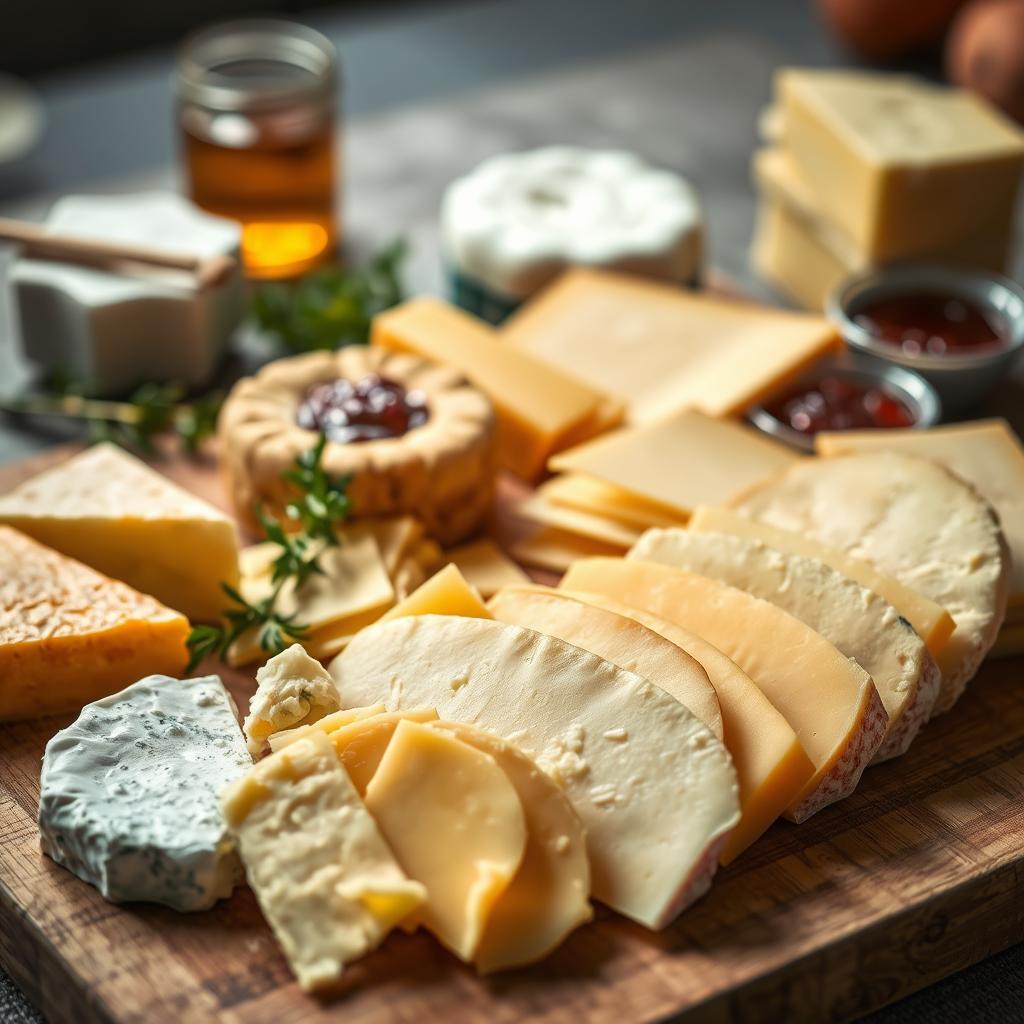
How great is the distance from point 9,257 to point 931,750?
3243mm

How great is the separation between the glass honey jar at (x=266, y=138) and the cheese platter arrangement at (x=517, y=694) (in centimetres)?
78

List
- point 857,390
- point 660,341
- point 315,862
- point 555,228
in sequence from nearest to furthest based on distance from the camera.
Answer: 1. point 315,862
2. point 857,390
3. point 660,341
4. point 555,228

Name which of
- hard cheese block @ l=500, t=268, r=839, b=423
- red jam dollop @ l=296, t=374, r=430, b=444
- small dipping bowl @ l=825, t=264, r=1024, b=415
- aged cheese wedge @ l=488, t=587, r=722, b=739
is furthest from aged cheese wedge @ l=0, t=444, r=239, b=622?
small dipping bowl @ l=825, t=264, r=1024, b=415

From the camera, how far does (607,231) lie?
14.0ft

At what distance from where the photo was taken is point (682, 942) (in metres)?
2.36

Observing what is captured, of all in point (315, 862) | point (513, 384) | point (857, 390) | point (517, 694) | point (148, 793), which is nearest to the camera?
point (315, 862)

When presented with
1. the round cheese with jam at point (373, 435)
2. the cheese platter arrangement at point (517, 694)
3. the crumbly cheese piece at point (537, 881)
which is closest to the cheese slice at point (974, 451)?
the cheese platter arrangement at point (517, 694)

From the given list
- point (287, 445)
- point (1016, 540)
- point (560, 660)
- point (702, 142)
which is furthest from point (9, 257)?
point (1016, 540)

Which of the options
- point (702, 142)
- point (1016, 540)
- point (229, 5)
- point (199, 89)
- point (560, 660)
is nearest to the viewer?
point (560, 660)

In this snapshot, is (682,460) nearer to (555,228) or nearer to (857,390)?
(857,390)

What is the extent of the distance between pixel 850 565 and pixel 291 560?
114 cm

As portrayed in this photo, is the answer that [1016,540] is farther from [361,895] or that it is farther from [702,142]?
[702,142]

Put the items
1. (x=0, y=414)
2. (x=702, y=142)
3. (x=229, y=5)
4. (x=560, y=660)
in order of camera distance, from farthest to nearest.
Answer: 1. (x=229, y=5)
2. (x=702, y=142)
3. (x=0, y=414)
4. (x=560, y=660)

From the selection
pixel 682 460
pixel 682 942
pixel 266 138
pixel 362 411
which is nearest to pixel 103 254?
pixel 266 138
